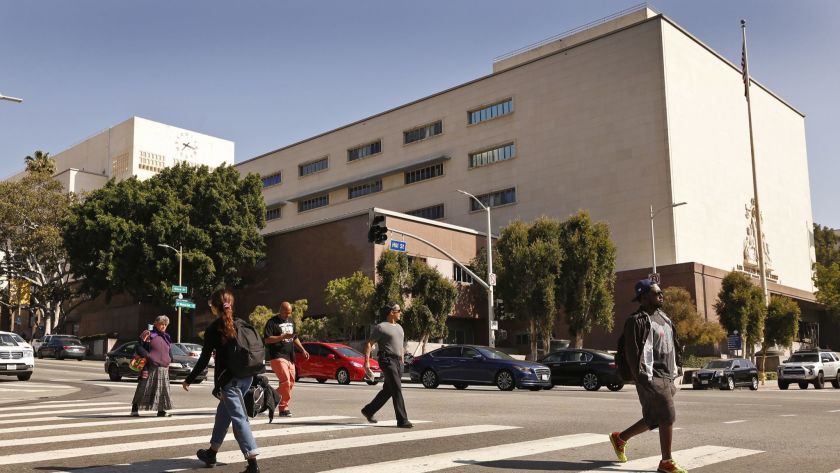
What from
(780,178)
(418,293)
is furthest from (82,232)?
(780,178)

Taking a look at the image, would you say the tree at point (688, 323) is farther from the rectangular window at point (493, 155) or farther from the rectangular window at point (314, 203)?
the rectangular window at point (314, 203)

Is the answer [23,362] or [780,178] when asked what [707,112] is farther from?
[23,362]

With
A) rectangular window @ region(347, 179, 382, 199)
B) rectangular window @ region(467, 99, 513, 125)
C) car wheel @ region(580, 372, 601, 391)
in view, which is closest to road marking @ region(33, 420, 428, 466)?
car wheel @ region(580, 372, 601, 391)

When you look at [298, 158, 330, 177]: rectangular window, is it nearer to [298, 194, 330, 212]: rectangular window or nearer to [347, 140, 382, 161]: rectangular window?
[298, 194, 330, 212]: rectangular window

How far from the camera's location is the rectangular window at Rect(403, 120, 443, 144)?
6309 centimetres

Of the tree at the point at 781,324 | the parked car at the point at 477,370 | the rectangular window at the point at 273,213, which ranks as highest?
the rectangular window at the point at 273,213

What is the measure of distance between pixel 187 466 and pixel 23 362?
2118 cm

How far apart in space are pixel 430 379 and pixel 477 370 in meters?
1.76

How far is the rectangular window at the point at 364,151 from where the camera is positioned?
222 feet

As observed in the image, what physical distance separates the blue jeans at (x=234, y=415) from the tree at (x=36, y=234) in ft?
178

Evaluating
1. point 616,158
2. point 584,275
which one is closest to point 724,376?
point 584,275

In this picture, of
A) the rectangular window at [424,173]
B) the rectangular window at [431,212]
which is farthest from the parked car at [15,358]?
the rectangular window at [424,173]

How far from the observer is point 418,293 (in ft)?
135

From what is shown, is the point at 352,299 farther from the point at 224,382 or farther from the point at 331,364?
the point at 224,382
